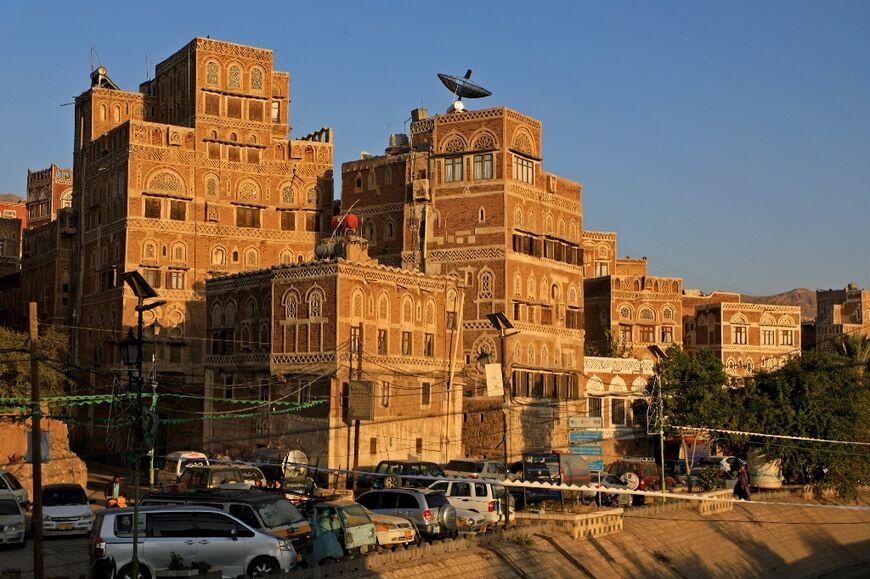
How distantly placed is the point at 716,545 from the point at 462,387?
1874 cm

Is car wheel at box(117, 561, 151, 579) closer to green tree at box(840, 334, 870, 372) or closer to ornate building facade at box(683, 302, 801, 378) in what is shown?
green tree at box(840, 334, 870, 372)

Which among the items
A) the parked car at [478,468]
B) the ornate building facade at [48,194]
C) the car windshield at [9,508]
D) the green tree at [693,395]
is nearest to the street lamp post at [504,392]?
the parked car at [478,468]

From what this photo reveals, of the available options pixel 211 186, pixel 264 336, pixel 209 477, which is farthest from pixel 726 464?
pixel 211 186

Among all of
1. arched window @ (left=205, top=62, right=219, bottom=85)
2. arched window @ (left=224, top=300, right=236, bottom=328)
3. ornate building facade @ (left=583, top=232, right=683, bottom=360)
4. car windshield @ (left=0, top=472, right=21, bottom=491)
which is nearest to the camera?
car windshield @ (left=0, top=472, right=21, bottom=491)

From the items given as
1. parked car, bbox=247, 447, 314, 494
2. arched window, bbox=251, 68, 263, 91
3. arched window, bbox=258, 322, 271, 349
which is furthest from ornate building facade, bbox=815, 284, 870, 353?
parked car, bbox=247, 447, 314, 494

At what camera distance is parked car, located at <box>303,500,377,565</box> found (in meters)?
32.1

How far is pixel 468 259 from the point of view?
240 ft

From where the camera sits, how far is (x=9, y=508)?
36.2 meters

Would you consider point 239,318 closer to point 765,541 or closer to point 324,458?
point 324,458

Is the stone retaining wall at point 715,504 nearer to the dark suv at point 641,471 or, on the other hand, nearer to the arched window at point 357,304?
the dark suv at point 641,471

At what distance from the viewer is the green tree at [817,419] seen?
220 feet

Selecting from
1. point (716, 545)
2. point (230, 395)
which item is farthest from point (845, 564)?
point (230, 395)

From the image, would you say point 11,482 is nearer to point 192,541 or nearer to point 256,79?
point 192,541

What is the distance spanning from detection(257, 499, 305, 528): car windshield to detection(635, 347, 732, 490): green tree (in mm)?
41935
